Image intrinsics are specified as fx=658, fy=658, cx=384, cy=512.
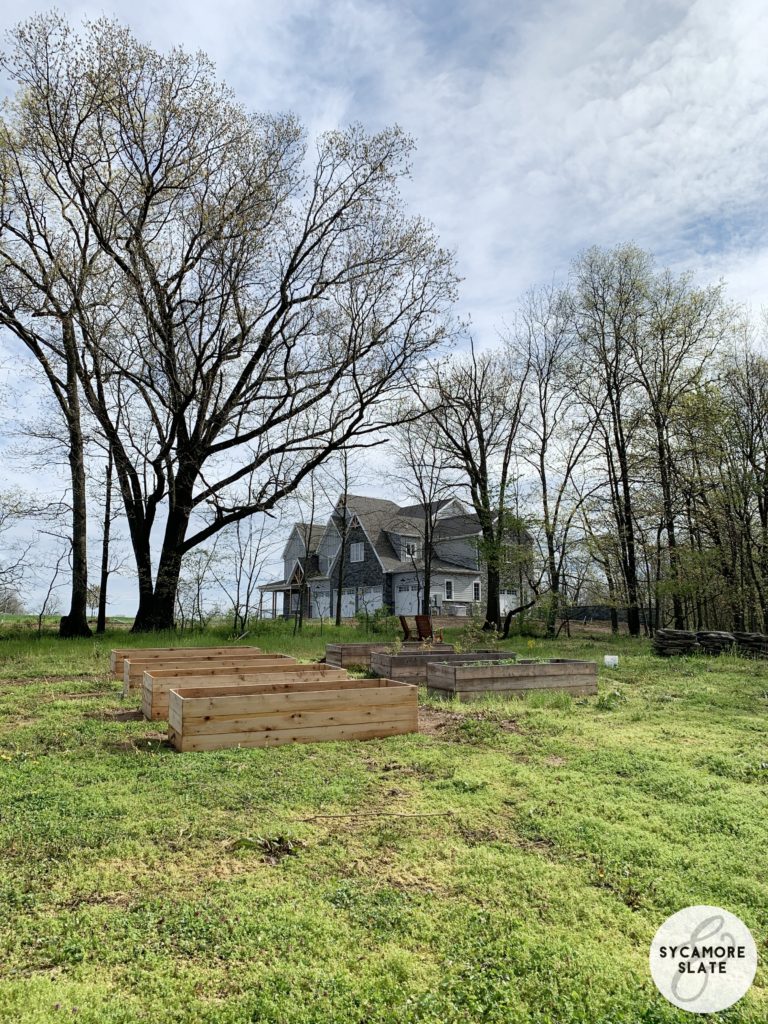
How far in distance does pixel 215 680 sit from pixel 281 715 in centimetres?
205

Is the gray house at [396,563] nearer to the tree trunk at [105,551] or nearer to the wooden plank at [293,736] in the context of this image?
the tree trunk at [105,551]

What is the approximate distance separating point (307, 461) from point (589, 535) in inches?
385

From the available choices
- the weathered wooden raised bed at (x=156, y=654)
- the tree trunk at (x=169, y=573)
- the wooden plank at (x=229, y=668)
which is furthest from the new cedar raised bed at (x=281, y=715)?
the tree trunk at (x=169, y=573)

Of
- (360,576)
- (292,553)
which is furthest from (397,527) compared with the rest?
(292,553)

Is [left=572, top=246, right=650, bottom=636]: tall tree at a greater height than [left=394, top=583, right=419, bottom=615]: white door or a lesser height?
greater

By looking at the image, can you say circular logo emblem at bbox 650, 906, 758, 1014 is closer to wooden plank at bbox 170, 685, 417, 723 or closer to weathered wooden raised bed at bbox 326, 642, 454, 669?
wooden plank at bbox 170, 685, 417, 723

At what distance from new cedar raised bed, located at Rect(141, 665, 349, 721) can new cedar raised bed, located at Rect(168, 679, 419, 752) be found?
26.6 inches

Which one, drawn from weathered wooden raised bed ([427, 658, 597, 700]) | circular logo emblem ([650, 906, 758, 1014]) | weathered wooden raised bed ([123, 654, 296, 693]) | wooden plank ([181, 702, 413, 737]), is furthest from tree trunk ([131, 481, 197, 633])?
circular logo emblem ([650, 906, 758, 1014])

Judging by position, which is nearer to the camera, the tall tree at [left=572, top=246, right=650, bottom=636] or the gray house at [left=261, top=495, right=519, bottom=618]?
the tall tree at [left=572, top=246, right=650, bottom=636]

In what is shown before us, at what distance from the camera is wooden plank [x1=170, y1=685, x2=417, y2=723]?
5.85 metres

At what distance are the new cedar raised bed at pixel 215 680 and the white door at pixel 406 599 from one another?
22852 millimetres

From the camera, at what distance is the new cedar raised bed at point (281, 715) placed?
19.1ft

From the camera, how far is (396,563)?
106ft

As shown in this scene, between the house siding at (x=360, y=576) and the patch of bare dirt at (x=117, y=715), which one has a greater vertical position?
the house siding at (x=360, y=576)
